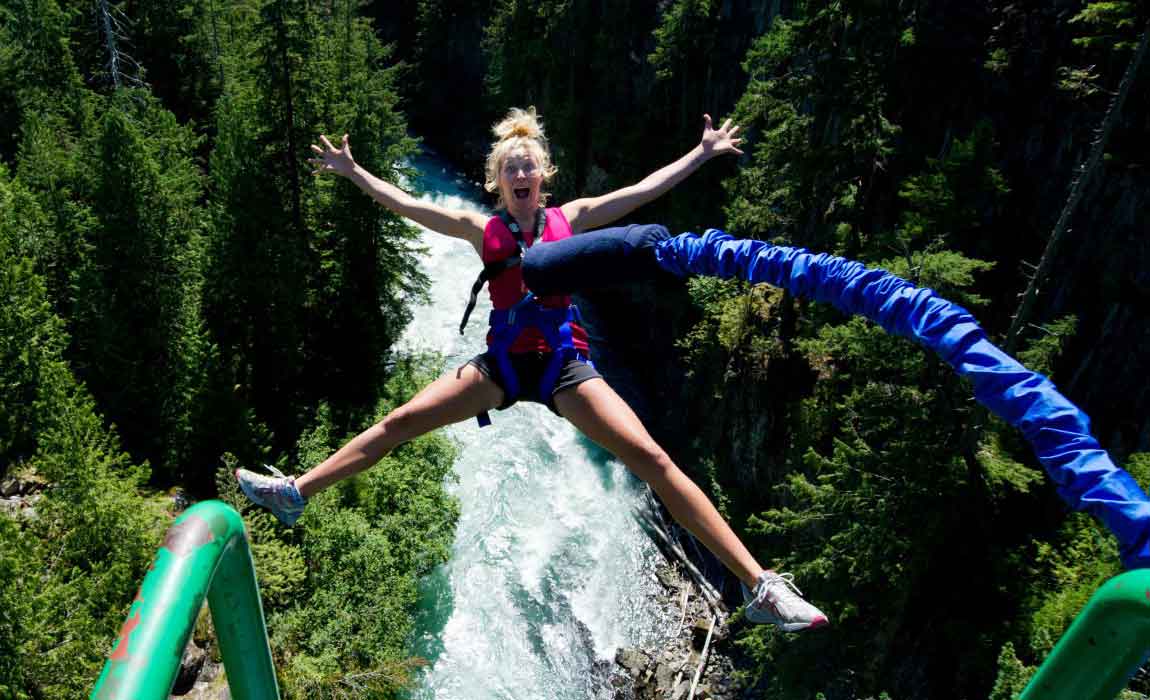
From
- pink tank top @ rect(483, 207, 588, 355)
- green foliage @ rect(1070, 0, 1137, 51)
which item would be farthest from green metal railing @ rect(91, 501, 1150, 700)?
green foliage @ rect(1070, 0, 1137, 51)

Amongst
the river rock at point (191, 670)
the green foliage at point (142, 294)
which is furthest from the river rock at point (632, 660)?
the green foliage at point (142, 294)

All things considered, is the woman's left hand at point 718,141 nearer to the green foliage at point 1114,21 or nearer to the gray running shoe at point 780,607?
the gray running shoe at point 780,607

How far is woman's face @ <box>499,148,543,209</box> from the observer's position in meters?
5.03

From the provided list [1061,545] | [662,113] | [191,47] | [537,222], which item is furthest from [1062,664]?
[191,47]

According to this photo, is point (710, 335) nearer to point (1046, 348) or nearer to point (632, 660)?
point (632, 660)

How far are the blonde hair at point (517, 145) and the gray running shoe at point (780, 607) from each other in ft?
9.49

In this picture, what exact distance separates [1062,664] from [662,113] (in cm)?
3300

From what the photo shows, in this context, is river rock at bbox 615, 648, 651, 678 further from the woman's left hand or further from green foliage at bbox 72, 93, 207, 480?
the woman's left hand

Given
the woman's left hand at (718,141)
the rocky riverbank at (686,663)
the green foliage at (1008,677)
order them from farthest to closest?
1. the rocky riverbank at (686,663)
2. the green foliage at (1008,677)
3. the woman's left hand at (718,141)

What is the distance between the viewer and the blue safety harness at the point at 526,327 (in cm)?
470

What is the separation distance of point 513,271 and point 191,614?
143 inches

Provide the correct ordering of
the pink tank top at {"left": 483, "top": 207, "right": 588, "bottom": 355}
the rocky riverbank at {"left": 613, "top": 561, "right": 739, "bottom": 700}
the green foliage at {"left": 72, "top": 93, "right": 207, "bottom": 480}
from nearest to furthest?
the pink tank top at {"left": 483, "top": 207, "right": 588, "bottom": 355} < the rocky riverbank at {"left": 613, "top": 561, "right": 739, "bottom": 700} < the green foliage at {"left": 72, "top": 93, "right": 207, "bottom": 480}

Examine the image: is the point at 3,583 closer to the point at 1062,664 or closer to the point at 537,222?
the point at 537,222

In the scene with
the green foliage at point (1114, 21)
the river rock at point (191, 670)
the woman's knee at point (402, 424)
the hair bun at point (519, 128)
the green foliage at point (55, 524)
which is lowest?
the river rock at point (191, 670)
